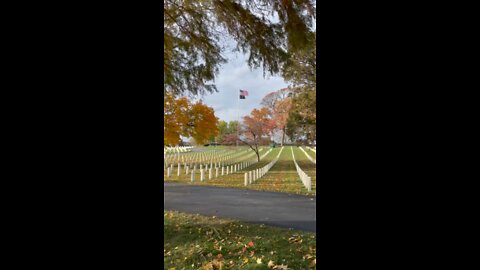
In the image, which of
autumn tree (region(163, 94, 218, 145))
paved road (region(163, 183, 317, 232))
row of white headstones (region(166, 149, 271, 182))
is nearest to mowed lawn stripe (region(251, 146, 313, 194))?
paved road (region(163, 183, 317, 232))

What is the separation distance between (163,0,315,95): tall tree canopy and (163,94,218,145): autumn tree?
1.24 metres

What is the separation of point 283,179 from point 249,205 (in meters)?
4.66

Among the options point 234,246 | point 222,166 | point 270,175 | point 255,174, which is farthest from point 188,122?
point 222,166

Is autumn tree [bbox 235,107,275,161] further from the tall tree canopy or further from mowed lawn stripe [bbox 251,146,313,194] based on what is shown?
the tall tree canopy

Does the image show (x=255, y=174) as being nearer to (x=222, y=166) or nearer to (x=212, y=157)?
(x=222, y=166)

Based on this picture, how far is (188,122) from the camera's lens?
6277mm

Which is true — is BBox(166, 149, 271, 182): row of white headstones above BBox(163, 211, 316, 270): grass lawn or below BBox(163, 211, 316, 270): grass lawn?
above

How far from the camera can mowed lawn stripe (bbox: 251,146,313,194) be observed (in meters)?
9.06

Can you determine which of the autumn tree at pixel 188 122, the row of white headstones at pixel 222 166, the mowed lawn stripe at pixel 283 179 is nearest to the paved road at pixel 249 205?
the mowed lawn stripe at pixel 283 179

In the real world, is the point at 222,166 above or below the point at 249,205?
above
